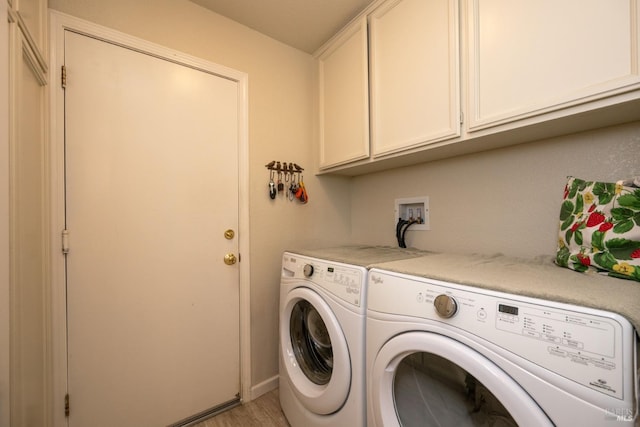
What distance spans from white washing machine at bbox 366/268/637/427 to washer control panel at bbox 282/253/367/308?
60 mm

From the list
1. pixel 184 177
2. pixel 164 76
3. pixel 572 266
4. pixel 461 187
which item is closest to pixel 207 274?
pixel 184 177

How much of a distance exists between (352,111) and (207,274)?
4.23 ft

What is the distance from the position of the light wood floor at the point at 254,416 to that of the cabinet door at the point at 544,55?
1783mm

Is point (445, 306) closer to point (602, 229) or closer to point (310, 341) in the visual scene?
point (602, 229)

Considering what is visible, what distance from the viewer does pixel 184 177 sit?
1399mm

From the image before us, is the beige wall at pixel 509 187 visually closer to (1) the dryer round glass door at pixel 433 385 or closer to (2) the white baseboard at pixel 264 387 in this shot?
(1) the dryer round glass door at pixel 433 385

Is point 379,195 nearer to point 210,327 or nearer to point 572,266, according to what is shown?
point 572,266

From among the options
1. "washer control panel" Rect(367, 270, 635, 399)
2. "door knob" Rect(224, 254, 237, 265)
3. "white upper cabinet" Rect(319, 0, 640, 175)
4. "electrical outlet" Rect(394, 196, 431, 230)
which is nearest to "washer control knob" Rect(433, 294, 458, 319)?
"washer control panel" Rect(367, 270, 635, 399)

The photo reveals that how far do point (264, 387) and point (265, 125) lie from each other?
1689mm

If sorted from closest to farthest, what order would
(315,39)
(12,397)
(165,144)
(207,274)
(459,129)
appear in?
(12,397), (459,129), (165,144), (207,274), (315,39)

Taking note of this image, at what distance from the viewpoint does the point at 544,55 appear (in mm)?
880

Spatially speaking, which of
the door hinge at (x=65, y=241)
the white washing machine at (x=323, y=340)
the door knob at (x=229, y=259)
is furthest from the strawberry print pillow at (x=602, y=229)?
the door hinge at (x=65, y=241)

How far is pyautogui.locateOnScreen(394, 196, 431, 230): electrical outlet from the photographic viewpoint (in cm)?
161

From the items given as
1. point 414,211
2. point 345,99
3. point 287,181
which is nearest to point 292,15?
point 345,99
